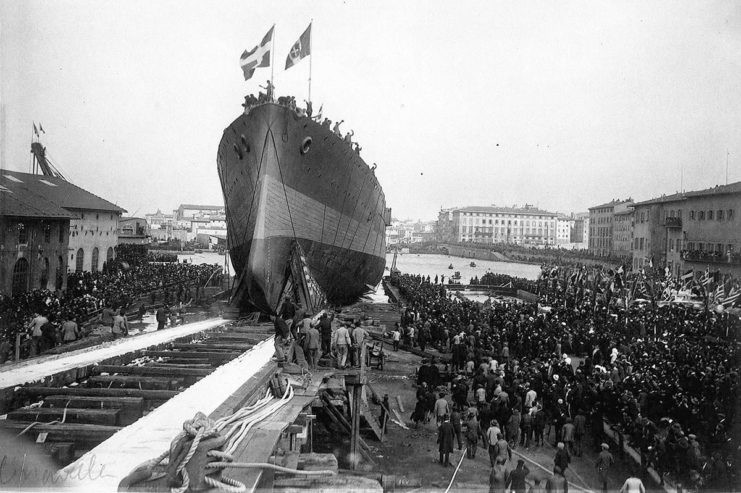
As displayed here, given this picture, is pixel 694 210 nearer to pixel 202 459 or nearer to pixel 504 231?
pixel 202 459

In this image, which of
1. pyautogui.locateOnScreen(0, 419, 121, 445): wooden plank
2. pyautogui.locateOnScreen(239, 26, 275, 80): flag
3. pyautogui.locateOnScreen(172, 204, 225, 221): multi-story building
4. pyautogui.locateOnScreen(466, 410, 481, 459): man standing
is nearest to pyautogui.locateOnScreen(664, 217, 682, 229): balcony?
pyautogui.locateOnScreen(239, 26, 275, 80): flag

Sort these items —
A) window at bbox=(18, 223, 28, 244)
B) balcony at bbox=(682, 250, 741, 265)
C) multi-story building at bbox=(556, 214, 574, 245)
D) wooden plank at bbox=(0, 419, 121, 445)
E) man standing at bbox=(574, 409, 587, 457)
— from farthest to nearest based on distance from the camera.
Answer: multi-story building at bbox=(556, 214, 574, 245)
balcony at bbox=(682, 250, 741, 265)
window at bbox=(18, 223, 28, 244)
man standing at bbox=(574, 409, 587, 457)
wooden plank at bbox=(0, 419, 121, 445)

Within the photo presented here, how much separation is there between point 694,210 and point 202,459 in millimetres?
40929

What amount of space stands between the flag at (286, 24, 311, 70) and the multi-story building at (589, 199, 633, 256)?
70910 mm

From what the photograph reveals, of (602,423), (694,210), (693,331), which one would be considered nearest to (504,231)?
(694,210)

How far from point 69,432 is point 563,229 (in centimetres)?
14460

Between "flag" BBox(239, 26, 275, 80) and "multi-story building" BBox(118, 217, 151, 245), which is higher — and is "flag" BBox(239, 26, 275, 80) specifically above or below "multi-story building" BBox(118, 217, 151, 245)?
above

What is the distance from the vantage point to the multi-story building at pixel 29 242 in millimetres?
19656

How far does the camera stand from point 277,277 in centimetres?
1694

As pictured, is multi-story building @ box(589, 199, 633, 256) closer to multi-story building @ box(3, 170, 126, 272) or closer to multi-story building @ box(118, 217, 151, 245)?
multi-story building @ box(118, 217, 151, 245)

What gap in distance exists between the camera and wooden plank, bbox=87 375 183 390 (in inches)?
337
